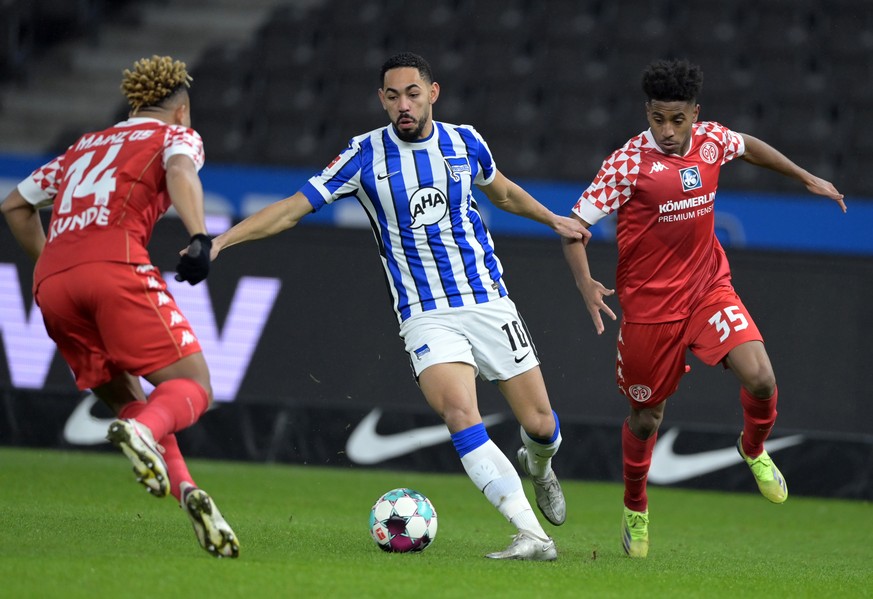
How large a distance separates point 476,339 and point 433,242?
0.50 meters

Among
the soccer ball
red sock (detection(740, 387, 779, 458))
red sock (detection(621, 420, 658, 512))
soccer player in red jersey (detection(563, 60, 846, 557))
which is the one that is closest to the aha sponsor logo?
soccer player in red jersey (detection(563, 60, 846, 557))

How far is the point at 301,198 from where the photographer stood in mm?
6223

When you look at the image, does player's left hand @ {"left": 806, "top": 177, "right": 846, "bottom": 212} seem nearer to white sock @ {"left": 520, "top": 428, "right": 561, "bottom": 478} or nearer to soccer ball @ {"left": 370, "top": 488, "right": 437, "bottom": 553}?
white sock @ {"left": 520, "top": 428, "right": 561, "bottom": 478}

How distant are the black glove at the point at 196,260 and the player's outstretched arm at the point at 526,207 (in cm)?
188

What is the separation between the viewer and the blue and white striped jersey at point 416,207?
6293mm

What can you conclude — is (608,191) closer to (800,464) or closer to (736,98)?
(800,464)

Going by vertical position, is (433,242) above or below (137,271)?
below

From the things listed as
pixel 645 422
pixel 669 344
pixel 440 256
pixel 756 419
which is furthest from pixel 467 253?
pixel 756 419

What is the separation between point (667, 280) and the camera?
269 inches

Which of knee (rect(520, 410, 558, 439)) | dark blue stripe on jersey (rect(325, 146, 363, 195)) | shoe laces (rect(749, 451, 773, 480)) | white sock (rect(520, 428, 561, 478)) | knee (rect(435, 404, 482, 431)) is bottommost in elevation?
shoe laces (rect(749, 451, 773, 480))

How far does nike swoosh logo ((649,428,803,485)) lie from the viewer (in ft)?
32.6

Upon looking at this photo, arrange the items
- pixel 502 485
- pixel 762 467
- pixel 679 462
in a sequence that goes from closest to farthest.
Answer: pixel 502 485
pixel 762 467
pixel 679 462

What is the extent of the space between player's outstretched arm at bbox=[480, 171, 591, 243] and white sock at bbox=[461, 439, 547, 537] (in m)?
1.24

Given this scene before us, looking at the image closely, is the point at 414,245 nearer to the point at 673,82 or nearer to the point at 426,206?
the point at 426,206
